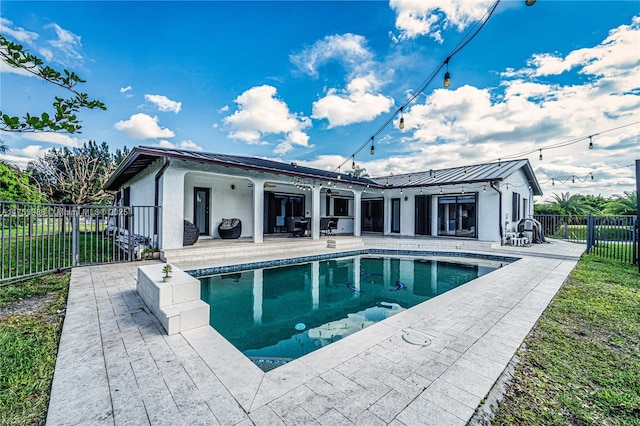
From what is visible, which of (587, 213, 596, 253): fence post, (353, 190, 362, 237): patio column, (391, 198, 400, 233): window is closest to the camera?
(587, 213, 596, 253): fence post

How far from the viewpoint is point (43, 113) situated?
1280 mm

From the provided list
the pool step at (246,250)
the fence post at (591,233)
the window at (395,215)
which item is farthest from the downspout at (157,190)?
the fence post at (591,233)

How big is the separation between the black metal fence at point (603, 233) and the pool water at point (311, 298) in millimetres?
4973

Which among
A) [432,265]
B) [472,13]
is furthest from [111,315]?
[432,265]

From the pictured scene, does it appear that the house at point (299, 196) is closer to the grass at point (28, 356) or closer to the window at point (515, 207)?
the window at point (515, 207)

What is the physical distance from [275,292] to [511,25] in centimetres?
832

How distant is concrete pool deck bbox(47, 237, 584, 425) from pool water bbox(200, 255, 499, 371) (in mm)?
767

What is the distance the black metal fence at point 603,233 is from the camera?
9.05 meters

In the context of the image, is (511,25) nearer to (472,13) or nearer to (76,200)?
(472,13)

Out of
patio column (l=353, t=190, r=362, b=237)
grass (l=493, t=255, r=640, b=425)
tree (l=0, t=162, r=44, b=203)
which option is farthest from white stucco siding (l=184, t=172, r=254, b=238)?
grass (l=493, t=255, r=640, b=425)

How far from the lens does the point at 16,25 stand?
9.08 feet

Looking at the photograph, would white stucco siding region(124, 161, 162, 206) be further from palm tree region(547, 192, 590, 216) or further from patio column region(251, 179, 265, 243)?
palm tree region(547, 192, 590, 216)

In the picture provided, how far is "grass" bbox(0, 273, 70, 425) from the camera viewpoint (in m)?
1.84

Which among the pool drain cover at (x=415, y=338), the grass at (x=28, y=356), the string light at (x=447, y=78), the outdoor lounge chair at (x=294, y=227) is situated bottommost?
the pool drain cover at (x=415, y=338)
